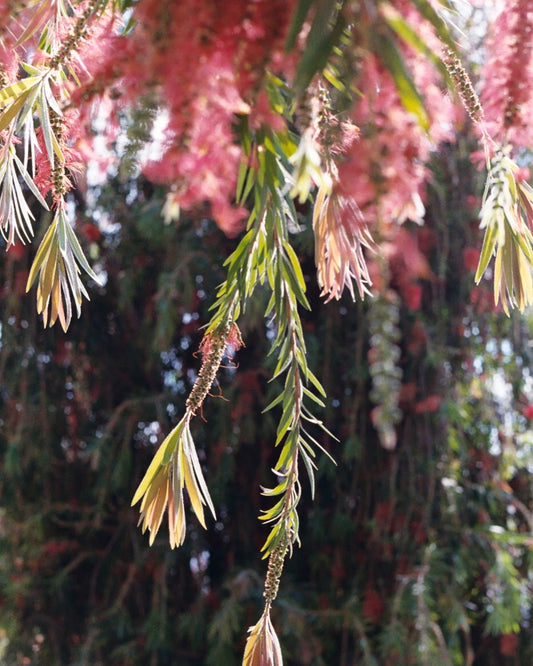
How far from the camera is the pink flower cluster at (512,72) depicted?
443 millimetres

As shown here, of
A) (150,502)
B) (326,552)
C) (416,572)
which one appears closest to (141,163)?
(150,502)

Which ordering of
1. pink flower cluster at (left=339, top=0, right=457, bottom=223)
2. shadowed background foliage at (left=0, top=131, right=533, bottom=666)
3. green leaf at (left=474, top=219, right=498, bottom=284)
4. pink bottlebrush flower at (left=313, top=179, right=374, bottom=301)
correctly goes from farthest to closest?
1. shadowed background foliage at (left=0, top=131, right=533, bottom=666)
2. green leaf at (left=474, top=219, right=498, bottom=284)
3. pink bottlebrush flower at (left=313, top=179, right=374, bottom=301)
4. pink flower cluster at (left=339, top=0, right=457, bottom=223)

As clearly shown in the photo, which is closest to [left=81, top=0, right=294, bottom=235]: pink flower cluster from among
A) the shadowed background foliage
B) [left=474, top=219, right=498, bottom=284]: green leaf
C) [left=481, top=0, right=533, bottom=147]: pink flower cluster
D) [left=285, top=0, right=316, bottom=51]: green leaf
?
[left=285, top=0, right=316, bottom=51]: green leaf

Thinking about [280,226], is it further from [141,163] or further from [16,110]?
[141,163]

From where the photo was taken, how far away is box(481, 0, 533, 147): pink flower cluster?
44 cm

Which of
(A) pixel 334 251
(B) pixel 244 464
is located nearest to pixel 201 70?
(A) pixel 334 251

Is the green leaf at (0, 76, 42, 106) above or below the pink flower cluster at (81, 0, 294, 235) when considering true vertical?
above

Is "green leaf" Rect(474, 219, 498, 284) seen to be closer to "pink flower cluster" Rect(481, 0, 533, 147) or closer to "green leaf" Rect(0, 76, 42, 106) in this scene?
"pink flower cluster" Rect(481, 0, 533, 147)

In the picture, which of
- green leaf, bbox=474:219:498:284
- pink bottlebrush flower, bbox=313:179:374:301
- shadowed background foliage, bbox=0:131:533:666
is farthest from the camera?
shadowed background foliage, bbox=0:131:533:666

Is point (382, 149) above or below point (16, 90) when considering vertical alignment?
below

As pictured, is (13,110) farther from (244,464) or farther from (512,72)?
(244,464)

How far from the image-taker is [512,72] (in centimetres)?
44

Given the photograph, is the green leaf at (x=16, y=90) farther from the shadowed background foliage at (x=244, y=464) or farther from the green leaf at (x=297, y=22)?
the shadowed background foliage at (x=244, y=464)

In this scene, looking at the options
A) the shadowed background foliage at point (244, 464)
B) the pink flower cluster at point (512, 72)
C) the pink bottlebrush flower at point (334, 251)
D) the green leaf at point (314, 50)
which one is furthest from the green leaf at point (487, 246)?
the shadowed background foliage at point (244, 464)
